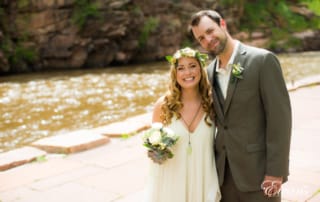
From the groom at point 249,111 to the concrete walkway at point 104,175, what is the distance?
5.41 ft

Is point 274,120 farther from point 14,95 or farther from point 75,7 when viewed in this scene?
point 75,7

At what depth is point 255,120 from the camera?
3.06 meters

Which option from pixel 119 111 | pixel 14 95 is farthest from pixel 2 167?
pixel 14 95

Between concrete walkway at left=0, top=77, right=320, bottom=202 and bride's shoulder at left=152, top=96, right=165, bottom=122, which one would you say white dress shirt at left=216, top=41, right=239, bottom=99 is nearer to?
bride's shoulder at left=152, top=96, right=165, bottom=122

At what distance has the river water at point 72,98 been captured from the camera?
10672mm

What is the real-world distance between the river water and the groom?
6.81 metres

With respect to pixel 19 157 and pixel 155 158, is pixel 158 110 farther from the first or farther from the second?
pixel 19 157

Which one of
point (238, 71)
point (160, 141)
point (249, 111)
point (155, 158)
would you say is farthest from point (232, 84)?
point (155, 158)

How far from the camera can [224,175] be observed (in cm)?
331

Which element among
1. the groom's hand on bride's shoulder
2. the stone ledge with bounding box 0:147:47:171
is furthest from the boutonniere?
the stone ledge with bounding box 0:147:47:171

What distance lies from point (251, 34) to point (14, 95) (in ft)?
70.1

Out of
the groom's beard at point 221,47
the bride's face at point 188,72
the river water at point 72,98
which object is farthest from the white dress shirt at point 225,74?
the river water at point 72,98

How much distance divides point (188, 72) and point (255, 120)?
66 cm

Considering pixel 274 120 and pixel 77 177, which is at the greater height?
pixel 274 120
